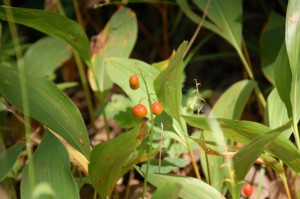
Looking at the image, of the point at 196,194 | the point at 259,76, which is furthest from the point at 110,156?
the point at 259,76

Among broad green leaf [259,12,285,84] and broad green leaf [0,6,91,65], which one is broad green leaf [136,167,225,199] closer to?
broad green leaf [0,6,91,65]

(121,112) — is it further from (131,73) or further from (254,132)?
(254,132)

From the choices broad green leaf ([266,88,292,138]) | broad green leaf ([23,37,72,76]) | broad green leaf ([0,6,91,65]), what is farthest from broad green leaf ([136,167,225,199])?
broad green leaf ([23,37,72,76])

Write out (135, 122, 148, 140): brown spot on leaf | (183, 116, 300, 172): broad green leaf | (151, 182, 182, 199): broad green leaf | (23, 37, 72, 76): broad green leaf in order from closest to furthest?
(151, 182, 182, 199): broad green leaf, (135, 122, 148, 140): brown spot on leaf, (183, 116, 300, 172): broad green leaf, (23, 37, 72, 76): broad green leaf

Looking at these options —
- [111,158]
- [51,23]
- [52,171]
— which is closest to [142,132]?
[111,158]

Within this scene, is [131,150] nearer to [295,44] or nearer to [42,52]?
[295,44]

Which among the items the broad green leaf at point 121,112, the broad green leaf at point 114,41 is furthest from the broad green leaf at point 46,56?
the broad green leaf at point 121,112

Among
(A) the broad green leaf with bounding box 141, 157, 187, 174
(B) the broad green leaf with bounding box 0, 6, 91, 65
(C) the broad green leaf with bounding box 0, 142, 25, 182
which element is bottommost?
(A) the broad green leaf with bounding box 141, 157, 187, 174
